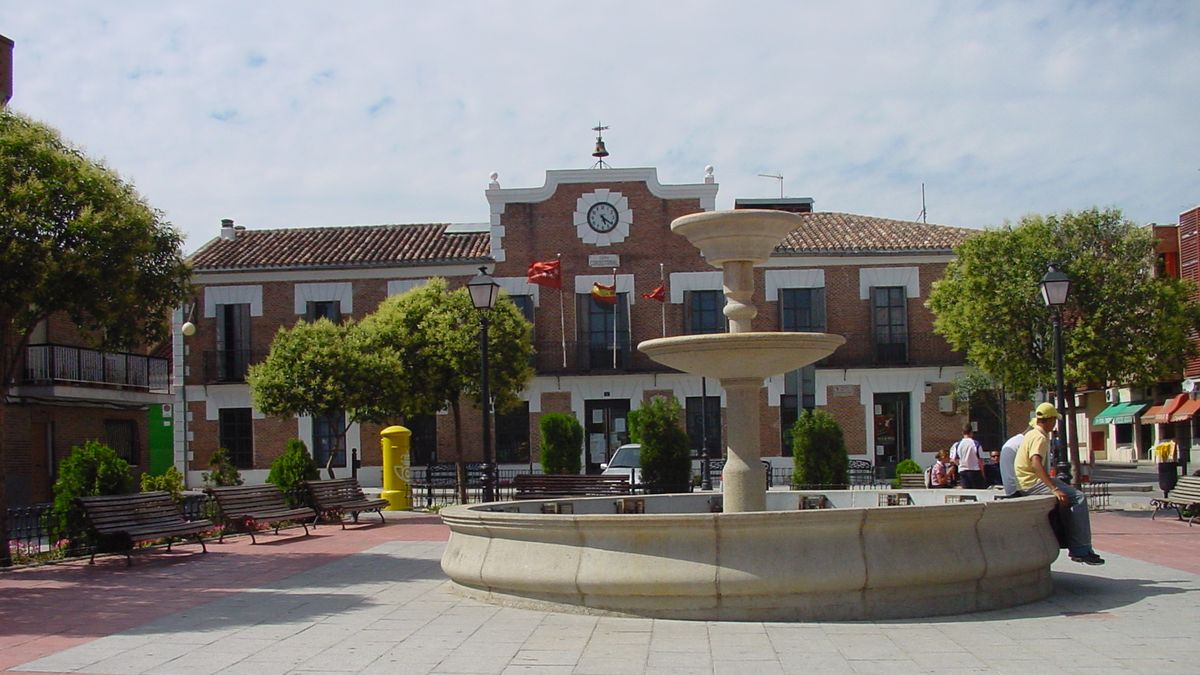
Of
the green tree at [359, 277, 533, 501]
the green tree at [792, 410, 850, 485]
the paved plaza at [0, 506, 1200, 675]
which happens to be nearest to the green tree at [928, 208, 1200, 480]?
the green tree at [792, 410, 850, 485]

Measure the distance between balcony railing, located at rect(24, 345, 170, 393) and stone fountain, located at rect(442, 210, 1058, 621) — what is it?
18278mm

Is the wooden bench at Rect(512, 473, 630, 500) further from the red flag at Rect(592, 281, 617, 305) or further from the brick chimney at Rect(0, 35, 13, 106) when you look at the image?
the brick chimney at Rect(0, 35, 13, 106)

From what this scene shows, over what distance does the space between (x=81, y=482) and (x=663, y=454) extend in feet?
39.2

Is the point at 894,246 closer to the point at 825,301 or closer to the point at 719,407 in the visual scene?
the point at 825,301

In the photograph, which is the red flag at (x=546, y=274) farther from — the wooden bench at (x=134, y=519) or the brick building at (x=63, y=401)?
the wooden bench at (x=134, y=519)

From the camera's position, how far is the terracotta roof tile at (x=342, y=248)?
119 feet

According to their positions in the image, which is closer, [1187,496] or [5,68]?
[1187,496]

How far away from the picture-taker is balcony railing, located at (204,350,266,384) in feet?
120

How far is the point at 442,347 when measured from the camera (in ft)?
89.5

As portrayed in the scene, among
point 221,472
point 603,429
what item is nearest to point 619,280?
point 603,429

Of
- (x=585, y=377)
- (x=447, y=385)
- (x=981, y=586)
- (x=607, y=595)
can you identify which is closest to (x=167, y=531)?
(x=607, y=595)

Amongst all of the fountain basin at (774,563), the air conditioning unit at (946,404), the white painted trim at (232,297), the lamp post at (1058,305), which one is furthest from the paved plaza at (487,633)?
the white painted trim at (232,297)

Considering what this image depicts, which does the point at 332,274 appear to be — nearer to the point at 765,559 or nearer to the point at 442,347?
the point at 442,347

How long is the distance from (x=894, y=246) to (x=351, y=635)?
2876 cm
